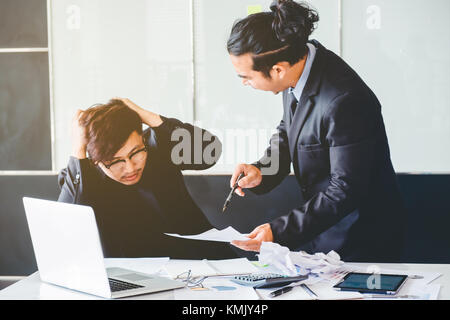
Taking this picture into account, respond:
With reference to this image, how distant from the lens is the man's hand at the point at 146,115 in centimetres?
339

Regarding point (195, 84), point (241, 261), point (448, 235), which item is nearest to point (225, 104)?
point (195, 84)

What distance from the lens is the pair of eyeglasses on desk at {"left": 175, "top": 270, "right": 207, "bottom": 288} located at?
1.92 metres

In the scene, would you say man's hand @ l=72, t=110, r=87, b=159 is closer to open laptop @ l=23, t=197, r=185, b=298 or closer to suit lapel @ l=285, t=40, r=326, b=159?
suit lapel @ l=285, t=40, r=326, b=159

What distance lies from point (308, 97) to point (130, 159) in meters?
1.27

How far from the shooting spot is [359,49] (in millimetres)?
3221

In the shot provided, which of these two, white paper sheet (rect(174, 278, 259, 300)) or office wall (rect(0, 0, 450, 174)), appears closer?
white paper sheet (rect(174, 278, 259, 300))

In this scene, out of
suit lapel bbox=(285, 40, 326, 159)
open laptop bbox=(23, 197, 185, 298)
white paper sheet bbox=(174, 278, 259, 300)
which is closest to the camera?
open laptop bbox=(23, 197, 185, 298)

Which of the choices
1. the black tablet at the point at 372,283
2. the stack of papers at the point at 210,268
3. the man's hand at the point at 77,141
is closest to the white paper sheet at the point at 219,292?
the stack of papers at the point at 210,268

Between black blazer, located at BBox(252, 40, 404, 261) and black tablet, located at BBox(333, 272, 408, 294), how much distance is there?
731 millimetres

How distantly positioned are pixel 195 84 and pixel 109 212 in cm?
104

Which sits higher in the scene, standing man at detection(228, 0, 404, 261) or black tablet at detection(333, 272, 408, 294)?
standing man at detection(228, 0, 404, 261)

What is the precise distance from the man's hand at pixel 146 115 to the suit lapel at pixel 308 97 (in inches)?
36.0

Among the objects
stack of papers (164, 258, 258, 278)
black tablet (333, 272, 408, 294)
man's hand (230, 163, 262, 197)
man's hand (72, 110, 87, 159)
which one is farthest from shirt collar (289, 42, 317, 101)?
man's hand (72, 110, 87, 159)
